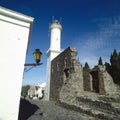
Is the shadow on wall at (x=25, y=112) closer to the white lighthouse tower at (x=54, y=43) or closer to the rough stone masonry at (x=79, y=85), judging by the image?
the rough stone masonry at (x=79, y=85)

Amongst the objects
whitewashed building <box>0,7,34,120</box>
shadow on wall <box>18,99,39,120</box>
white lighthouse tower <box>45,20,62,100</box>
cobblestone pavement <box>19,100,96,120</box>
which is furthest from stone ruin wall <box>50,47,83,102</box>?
whitewashed building <box>0,7,34,120</box>

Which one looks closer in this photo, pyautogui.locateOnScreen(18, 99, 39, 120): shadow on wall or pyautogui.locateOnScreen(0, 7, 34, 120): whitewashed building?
pyautogui.locateOnScreen(0, 7, 34, 120): whitewashed building

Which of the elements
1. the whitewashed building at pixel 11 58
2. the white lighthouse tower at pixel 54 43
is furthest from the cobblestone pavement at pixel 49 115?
the white lighthouse tower at pixel 54 43

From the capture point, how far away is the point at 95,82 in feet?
55.4

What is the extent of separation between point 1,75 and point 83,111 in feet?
19.9

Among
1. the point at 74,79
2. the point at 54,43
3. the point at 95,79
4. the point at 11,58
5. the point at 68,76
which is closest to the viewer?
the point at 11,58

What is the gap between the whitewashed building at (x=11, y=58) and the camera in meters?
4.10

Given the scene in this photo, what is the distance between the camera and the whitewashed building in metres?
4.10

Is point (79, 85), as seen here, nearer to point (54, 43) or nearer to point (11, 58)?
point (11, 58)

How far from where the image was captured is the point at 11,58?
4402 millimetres

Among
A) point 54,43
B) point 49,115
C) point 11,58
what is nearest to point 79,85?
point 49,115

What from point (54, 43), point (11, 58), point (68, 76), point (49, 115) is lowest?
point (49, 115)

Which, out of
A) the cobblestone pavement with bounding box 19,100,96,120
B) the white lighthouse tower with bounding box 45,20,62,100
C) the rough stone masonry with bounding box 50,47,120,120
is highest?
the white lighthouse tower with bounding box 45,20,62,100

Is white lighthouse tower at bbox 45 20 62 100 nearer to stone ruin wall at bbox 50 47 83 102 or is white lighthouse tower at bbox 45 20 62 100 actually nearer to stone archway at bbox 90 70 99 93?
stone ruin wall at bbox 50 47 83 102
